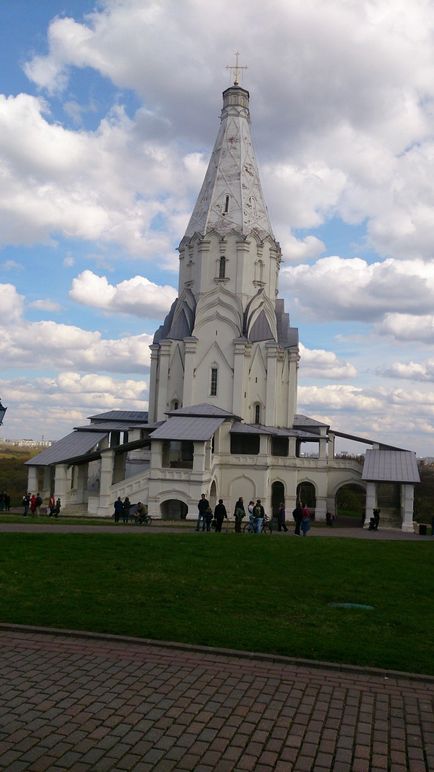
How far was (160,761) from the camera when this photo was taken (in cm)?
553

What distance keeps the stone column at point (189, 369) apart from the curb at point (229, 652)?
101 ft

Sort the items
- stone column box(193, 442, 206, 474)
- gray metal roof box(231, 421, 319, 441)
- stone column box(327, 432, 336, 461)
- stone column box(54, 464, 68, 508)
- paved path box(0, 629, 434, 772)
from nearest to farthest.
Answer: paved path box(0, 629, 434, 772) → stone column box(193, 442, 206, 474) → stone column box(54, 464, 68, 508) → gray metal roof box(231, 421, 319, 441) → stone column box(327, 432, 336, 461)

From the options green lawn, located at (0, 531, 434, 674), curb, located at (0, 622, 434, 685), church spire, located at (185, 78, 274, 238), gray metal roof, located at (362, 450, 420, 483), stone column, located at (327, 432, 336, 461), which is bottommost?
curb, located at (0, 622, 434, 685)

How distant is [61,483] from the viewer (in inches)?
1337

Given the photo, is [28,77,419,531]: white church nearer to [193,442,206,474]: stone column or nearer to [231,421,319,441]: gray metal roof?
[231,421,319,441]: gray metal roof

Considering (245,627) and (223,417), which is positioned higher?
(223,417)

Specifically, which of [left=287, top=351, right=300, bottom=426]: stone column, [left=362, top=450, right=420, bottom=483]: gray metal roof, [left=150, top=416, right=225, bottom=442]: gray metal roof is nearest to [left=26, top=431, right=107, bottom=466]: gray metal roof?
[left=150, top=416, right=225, bottom=442]: gray metal roof

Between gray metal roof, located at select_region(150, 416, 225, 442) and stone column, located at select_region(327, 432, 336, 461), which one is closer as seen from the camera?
gray metal roof, located at select_region(150, 416, 225, 442)

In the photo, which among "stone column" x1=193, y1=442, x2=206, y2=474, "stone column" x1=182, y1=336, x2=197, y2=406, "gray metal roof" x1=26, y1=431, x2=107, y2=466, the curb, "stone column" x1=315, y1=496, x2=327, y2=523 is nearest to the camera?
the curb

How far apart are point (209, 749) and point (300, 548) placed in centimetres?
1166

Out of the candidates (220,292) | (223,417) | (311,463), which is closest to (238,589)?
(223,417)

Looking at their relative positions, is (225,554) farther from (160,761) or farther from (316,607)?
(160,761)

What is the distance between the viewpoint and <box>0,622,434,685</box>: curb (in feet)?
25.4

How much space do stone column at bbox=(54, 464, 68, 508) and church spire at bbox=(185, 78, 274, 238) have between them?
17.5 meters
